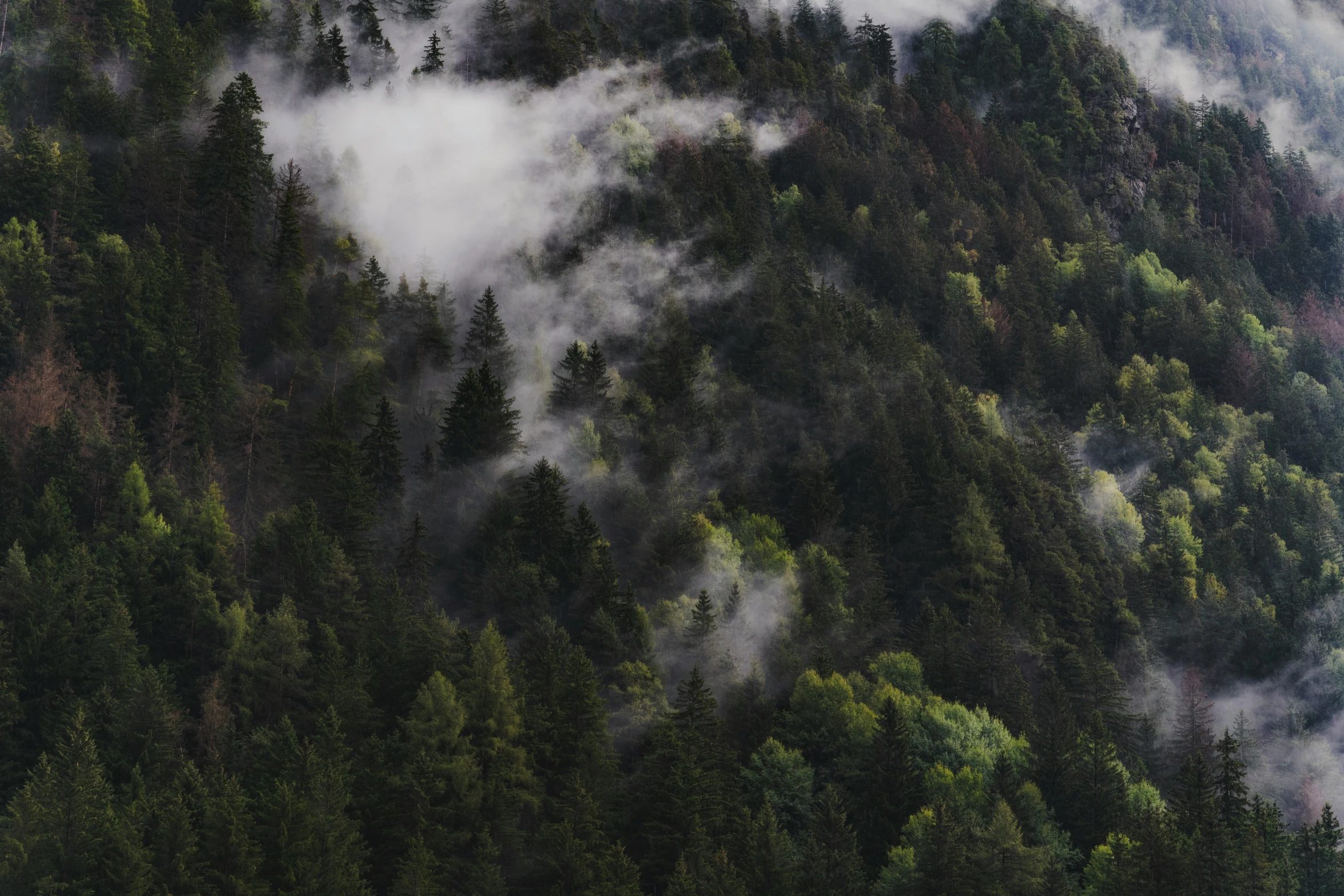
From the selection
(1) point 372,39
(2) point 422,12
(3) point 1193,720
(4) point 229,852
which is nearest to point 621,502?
(3) point 1193,720

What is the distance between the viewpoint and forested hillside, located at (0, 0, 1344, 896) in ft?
289

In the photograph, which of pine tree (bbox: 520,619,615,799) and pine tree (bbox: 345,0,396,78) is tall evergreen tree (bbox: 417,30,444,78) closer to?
pine tree (bbox: 345,0,396,78)

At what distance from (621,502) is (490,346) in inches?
680

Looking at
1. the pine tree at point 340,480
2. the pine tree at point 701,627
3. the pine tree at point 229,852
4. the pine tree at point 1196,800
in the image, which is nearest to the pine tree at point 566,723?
the pine tree at point 701,627

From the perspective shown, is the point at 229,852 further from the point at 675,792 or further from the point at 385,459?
the point at 385,459

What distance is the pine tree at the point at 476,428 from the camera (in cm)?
11531

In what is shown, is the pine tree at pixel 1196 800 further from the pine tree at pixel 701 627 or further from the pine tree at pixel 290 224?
the pine tree at pixel 290 224

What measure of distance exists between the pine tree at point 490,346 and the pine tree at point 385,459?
16.0m

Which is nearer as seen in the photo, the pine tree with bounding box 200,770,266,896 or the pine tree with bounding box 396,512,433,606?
the pine tree with bounding box 200,770,266,896

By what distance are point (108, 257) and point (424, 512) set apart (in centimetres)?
2805

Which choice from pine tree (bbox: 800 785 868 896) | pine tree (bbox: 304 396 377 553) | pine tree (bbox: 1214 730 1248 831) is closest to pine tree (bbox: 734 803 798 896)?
pine tree (bbox: 800 785 868 896)

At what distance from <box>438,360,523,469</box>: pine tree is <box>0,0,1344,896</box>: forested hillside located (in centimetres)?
35

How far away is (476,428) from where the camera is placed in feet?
379

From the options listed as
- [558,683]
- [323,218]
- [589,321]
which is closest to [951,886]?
[558,683]
